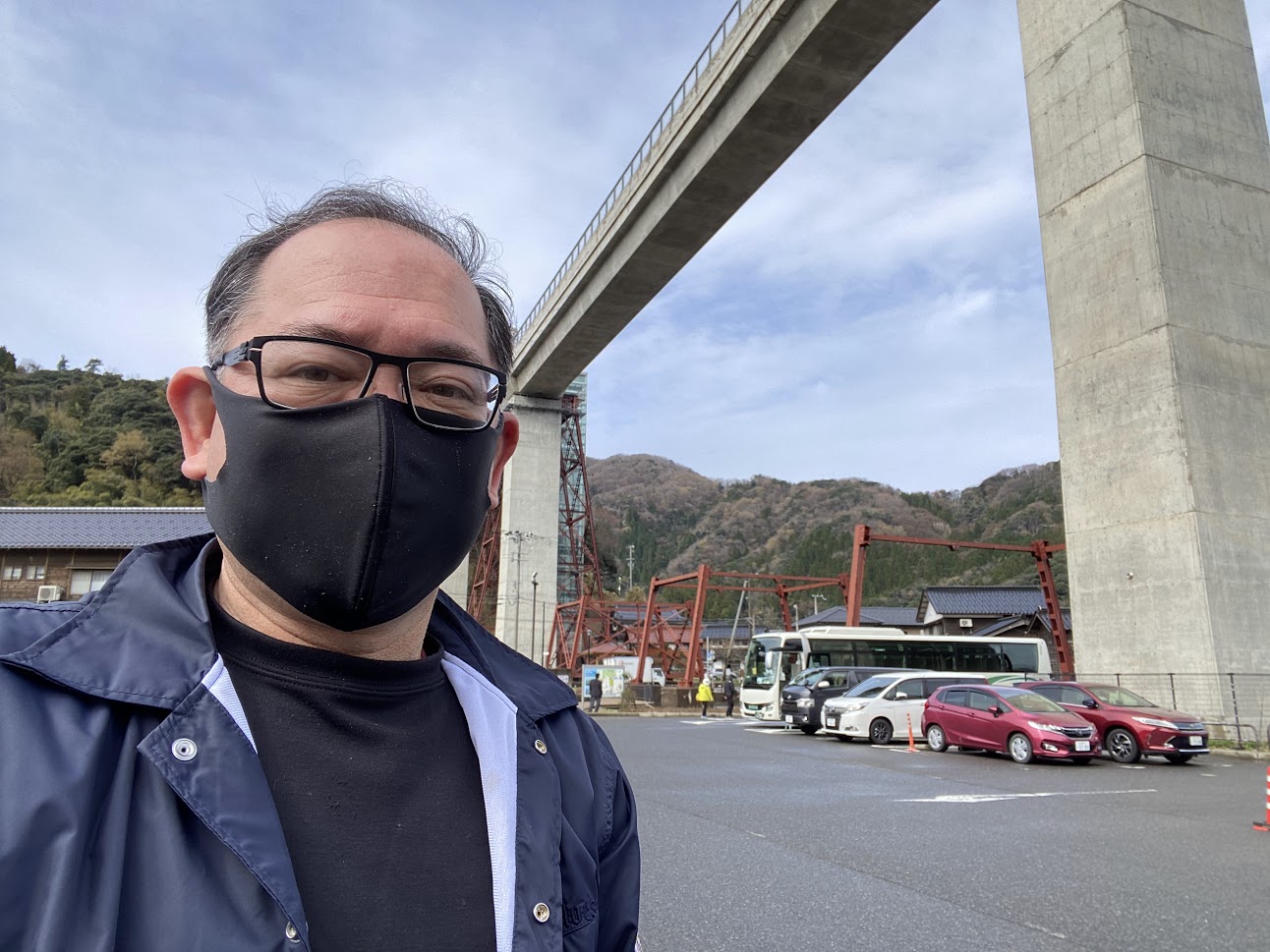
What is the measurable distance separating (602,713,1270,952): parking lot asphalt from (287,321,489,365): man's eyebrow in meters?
3.37

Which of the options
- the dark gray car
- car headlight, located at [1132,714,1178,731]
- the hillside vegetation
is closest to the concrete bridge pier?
the dark gray car

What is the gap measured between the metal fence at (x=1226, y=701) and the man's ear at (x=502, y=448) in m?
16.9

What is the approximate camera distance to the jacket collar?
3.50ft

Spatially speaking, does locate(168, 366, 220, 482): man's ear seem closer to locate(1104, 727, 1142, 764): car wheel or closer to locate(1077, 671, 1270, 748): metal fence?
locate(1104, 727, 1142, 764): car wheel

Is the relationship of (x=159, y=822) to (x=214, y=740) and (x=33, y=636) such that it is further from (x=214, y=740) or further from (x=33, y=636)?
(x=33, y=636)

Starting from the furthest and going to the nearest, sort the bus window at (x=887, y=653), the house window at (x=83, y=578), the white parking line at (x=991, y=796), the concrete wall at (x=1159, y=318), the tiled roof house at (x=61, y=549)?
the house window at (x=83, y=578)
the tiled roof house at (x=61, y=549)
the bus window at (x=887, y=653)
the concrete wall at (x=1159, y=318)
the white parking line at (x=991, y=796)

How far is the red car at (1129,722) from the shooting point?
13383 mm

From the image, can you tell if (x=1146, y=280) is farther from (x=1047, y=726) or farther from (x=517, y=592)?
(x=517, y=592)

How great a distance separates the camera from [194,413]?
4.78ft

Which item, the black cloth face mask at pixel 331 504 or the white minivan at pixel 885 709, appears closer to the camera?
the black cloth face mask at pixel 331 504

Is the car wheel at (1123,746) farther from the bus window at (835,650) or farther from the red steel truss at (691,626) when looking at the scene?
the red steel truss at (691,626)

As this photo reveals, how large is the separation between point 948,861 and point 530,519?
101 ft

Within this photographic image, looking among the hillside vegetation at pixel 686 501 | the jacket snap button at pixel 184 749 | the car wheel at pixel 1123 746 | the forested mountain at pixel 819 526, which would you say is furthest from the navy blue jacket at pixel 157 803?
the forested mountain at pixel 819 526

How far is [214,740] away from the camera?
43.3 inches
